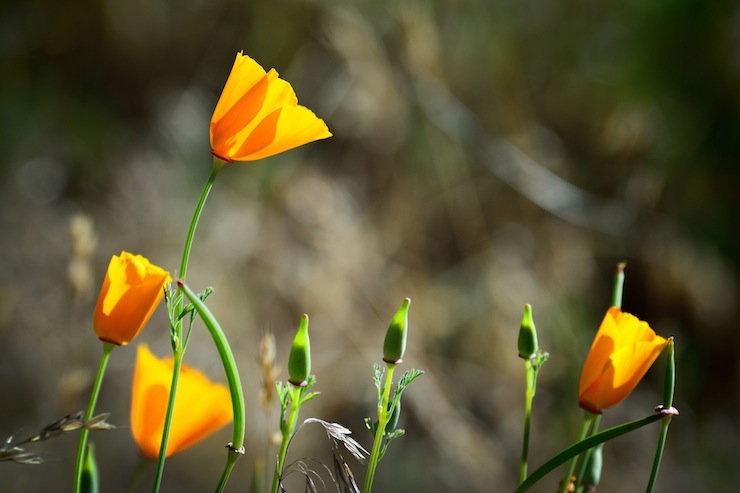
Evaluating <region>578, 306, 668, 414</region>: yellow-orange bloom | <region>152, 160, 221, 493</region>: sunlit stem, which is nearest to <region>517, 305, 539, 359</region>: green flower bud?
<region>578, 306, 668, 414</region>: yellow-orange bloom

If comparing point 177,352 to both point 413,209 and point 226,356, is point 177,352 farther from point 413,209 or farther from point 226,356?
point 413,209

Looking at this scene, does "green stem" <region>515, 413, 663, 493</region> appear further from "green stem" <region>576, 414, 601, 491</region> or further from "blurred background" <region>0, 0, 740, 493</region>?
"blurred background" <region>0, 0, 740, 493</region>

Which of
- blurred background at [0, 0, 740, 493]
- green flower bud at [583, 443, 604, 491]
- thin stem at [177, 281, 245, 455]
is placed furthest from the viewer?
blurred background at [0, 0, 740, 493]

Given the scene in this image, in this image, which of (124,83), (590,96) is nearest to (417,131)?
(590,96)

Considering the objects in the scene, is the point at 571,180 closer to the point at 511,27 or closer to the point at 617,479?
the point at 511,27

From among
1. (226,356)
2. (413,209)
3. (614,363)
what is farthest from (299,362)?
(413,209)

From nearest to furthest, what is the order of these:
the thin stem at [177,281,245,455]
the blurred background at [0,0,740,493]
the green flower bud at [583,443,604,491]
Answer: the thin stem at [177,281,245,455], the green flower bud at [583,443,604,491], the blurred background at [0,0,740,493]
